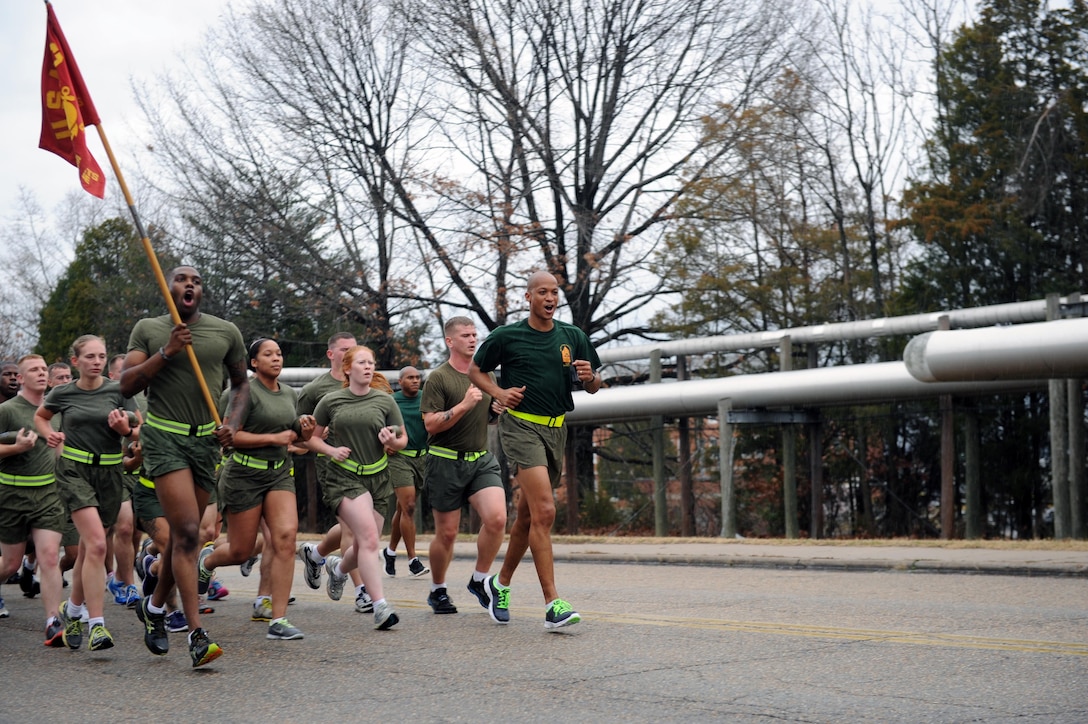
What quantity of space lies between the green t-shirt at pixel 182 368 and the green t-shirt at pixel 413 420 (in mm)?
5464

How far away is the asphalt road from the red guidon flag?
9.91ft

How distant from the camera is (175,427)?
7625mm

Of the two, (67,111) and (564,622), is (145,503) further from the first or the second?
(564,622)

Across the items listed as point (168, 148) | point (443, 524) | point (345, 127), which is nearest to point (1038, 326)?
point (443, 524)

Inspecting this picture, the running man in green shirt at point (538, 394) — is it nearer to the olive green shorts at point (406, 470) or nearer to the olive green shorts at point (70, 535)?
the olive green shorts at point (70, 535)

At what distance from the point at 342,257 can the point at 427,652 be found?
2200 centimetres

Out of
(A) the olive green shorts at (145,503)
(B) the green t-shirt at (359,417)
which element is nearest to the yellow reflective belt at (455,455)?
(B) the green t-shirt at (359,417)

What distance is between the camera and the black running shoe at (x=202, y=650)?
7.19 meters

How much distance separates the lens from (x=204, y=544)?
1166cm

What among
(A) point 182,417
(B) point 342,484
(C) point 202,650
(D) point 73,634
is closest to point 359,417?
(B) point 342,484

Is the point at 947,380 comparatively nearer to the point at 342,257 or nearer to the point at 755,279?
the point at 755,279

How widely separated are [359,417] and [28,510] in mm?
2292

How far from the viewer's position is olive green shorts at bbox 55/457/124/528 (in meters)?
8.68

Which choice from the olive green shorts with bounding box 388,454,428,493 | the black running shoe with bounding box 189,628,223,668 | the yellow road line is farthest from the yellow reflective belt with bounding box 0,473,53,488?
the olive green shorts with bounding box 388,454,428,493
